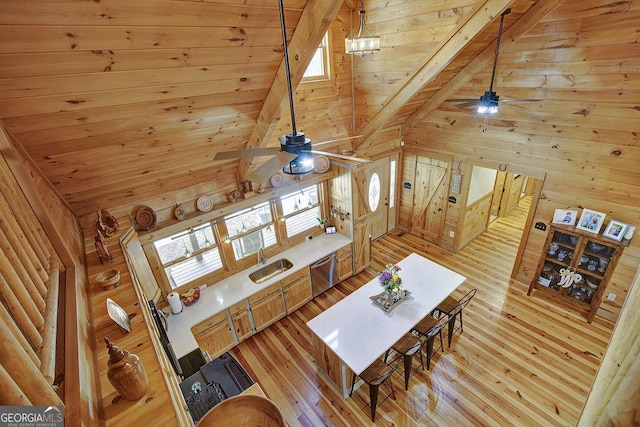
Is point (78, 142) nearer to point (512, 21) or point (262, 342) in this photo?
point (262, 342)

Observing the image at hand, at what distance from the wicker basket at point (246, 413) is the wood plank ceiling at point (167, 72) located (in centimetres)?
215

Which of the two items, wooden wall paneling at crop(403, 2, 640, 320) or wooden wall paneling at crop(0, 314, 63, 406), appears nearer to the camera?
wooden wall paneling at crop(0, 314, 63, 406)

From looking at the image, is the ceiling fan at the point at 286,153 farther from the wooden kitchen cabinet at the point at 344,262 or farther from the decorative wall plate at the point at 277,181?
the wooden kitchen cabinet at the point at 344,262

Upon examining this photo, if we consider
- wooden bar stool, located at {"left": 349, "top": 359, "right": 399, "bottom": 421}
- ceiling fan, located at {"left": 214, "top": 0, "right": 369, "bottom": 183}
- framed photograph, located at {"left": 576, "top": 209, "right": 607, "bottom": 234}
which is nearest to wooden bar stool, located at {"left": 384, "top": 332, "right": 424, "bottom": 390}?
wooden bar stool, located at {"left": 349, "top": 359, "right": 399, "bottom": 421}

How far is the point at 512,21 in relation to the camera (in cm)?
394

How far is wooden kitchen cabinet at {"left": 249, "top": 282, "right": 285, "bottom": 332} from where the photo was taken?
4.62 metres

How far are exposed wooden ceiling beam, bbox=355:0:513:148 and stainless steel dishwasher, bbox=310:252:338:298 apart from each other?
2393mm

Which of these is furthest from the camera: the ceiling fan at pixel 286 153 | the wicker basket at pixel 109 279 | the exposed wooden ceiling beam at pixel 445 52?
the exposed wooden ceiling beam at pixel 445 52

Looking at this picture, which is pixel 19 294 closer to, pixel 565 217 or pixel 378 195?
pixel 565 217

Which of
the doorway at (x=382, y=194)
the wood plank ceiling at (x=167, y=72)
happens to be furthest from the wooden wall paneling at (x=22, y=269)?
the doorway at (x=382, y=194)

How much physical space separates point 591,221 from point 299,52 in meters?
4.70

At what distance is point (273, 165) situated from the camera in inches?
79.9

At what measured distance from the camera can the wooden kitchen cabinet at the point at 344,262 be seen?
18.1ft

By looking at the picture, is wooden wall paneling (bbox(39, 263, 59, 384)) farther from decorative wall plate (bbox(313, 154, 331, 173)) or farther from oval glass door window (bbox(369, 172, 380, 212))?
oval glass door window (bbox(369, 172, 380, 212))
